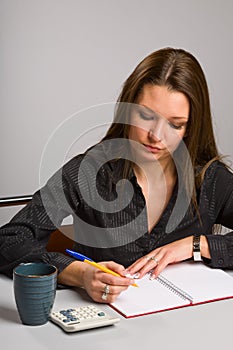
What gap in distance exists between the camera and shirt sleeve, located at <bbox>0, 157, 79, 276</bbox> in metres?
1.65

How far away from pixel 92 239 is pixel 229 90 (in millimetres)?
1756

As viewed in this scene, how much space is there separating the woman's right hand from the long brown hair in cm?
42

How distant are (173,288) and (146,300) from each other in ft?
0.36

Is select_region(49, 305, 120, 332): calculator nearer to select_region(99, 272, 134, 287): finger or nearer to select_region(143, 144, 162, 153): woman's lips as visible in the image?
select_region(99, 272, 134, 287): finger

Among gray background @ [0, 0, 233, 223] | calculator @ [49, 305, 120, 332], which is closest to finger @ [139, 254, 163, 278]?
calculator @ [49, 305, 120, 332]

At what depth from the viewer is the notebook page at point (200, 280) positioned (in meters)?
1.58

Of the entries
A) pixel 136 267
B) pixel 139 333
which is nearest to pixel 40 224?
pixel 136 267

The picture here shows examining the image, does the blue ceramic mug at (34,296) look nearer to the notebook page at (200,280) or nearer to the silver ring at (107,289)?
the silver ring at (107,289)

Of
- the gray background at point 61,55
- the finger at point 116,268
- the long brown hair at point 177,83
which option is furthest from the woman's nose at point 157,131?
the gray background at point 61,55

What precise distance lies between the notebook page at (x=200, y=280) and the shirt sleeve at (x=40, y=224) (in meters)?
0.28

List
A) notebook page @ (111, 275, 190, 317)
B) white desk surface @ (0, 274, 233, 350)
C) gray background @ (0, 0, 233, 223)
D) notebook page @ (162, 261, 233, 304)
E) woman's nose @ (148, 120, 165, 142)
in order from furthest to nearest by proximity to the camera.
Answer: gray background @ (0, 0, 233, 223)
woman's nose @ (148, 120, 165, 142)
notebook page @ (162, 261, 233, 304)
notebook page @ (111, 275, 190, 317)
white desk surface @ (0, 274, 233, 350)

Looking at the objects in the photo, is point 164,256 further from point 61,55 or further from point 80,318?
point 61,55

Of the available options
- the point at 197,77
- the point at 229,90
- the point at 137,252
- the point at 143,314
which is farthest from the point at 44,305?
the point at 229,90

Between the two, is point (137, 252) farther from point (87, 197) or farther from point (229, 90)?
point (229, 90)
